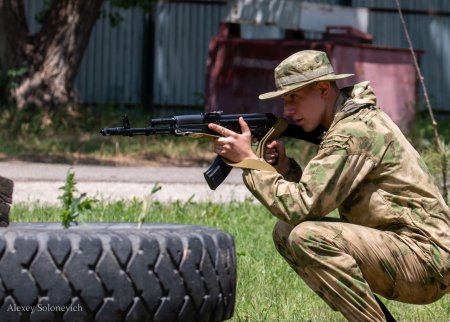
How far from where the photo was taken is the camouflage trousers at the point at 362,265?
4.53 m

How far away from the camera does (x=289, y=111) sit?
4781 mm

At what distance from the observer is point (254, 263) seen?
21.7ft

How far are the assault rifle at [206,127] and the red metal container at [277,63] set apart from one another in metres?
9.44

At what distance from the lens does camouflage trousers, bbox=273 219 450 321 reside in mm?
4531

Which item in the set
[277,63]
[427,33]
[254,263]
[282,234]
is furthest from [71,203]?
[427,33]

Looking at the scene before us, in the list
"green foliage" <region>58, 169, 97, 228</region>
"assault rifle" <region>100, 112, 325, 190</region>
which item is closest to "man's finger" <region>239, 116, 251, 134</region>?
"assault rifle" <region>100, 112, 325, 190</region>

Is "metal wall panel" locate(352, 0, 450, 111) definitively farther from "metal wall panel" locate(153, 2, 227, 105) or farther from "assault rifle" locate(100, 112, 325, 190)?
"assault rifle" locate(100, 112, 325, 190)

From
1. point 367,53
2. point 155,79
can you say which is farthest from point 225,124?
point 155,79

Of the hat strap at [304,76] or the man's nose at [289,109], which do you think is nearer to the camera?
the hat strap at [304,76]

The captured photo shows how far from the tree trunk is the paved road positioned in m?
2.80

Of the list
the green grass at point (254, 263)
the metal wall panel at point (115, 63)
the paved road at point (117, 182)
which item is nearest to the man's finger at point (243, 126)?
the green grass at point (254, 263)

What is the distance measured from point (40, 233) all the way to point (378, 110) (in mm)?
1554

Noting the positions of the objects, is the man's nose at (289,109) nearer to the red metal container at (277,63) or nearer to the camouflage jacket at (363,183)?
the camouflage jacket at (363,183)

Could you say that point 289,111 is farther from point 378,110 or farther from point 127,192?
point 127,192
